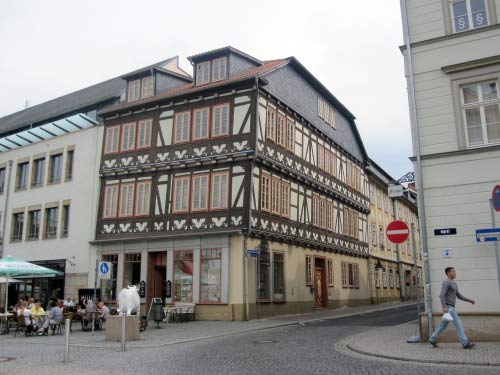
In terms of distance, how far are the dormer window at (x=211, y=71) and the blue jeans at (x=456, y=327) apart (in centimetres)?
1770

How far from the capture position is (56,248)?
97.8 ft

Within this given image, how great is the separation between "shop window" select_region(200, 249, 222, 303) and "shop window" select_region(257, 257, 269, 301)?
5.84 feet

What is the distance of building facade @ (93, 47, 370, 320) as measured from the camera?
23.4 metres

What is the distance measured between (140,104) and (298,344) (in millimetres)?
17197

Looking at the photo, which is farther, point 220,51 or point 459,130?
point 220,51

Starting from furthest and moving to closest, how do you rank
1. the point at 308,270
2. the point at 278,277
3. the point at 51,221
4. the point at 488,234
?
1. the point at 51,221
2. the point at 308,270
3. the point at 278,277
4. the point at 488,234

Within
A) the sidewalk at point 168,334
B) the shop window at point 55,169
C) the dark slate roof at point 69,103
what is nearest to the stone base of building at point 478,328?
the sidewalk at point 168,334

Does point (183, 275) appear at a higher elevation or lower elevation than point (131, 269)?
lower

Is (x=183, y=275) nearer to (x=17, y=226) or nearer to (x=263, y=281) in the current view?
(x=263, y=281)

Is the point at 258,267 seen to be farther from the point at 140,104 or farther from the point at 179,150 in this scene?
the point at 140,104

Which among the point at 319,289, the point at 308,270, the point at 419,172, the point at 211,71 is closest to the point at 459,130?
the point at 419,172

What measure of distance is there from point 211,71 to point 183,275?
32.8ft

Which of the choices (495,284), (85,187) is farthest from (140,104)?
(495,284)

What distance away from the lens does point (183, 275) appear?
952 inches
